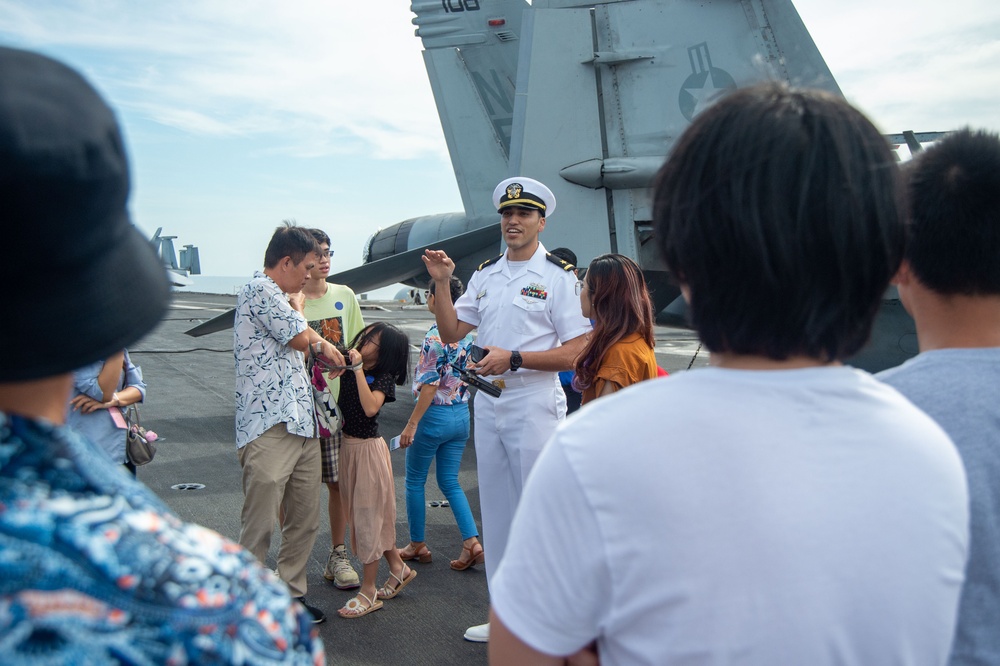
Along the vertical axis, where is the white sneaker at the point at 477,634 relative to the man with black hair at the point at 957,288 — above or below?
below

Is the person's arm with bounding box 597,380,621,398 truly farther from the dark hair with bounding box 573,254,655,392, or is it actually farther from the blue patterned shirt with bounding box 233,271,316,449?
the blue patterned shirt with bounding box 233,271,316,449

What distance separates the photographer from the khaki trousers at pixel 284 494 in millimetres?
3602

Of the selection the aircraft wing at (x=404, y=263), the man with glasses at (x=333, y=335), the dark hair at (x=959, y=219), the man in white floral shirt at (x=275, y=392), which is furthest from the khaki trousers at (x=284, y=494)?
the aircraft wing at (x=404, y=263)

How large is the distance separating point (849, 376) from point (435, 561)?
3.94 metres

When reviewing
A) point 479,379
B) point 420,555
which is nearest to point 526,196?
point 479,379

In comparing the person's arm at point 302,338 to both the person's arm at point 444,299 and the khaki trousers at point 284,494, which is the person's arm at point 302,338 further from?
the person's arm at point 444,299

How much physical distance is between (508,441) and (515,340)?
0.48 metres

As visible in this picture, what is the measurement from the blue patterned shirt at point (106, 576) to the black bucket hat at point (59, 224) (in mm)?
86

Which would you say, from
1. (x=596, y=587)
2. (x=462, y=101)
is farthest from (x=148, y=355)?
(x=596, y=587)

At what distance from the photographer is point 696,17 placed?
7.18 m

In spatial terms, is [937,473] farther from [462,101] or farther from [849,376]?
[462,101]

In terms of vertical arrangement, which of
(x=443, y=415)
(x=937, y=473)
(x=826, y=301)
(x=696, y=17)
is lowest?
(x=443, y=415)

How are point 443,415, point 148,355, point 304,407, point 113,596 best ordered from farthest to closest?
point 148,355 → point 443,415 → point 304,407 → point 113,596

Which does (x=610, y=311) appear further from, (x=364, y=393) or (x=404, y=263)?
(x=404, y=263)
